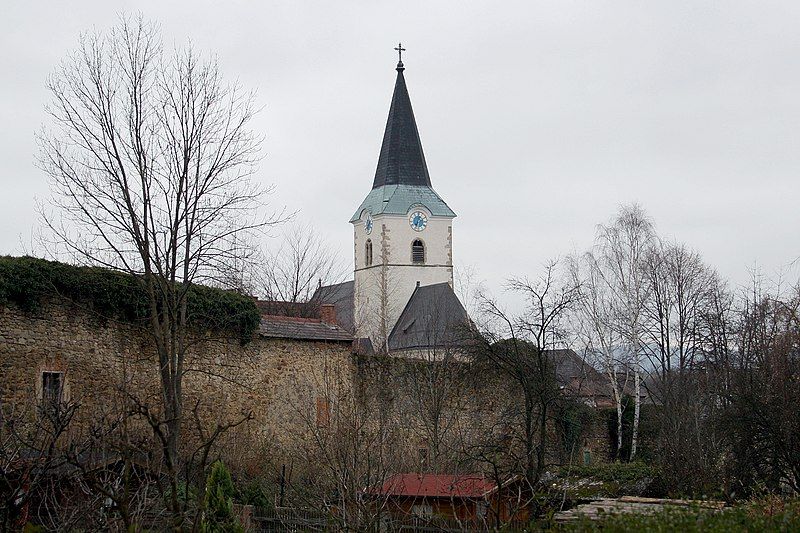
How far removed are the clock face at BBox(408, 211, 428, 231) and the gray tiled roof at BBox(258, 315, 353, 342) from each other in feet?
129

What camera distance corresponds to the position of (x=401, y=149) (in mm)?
60281

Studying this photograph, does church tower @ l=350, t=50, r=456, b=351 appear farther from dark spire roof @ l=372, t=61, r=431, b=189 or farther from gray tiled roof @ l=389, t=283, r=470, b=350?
gray tiled roof @ l=389, t=283, r=470, b=350

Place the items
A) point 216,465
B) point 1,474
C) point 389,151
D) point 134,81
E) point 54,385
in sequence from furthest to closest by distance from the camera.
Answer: point 389,151
point 54,385
point 134,81
point 216,465
point 1,474

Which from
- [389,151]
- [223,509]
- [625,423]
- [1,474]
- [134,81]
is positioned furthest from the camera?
[389,151]

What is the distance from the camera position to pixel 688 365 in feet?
109

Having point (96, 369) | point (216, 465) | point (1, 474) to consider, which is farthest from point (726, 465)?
point (1, 474)

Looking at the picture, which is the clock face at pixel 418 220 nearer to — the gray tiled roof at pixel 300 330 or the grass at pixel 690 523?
the gray tiled roof at pixel 300 330

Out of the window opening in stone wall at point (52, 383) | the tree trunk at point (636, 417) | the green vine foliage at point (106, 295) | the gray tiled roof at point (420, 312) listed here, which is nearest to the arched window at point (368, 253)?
the gray tiled roof at point (420, 312)

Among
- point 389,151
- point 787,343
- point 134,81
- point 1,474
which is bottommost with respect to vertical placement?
point 1,474

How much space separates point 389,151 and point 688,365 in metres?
31.5

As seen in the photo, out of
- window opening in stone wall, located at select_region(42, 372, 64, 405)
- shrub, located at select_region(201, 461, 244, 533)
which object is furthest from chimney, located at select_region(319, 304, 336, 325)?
shrub, located at select_region(201, 461, 244, 533)

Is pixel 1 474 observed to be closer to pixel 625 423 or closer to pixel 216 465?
pixel 216 465

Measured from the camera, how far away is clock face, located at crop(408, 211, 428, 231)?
61644 mm

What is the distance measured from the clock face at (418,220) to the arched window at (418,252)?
888mm
